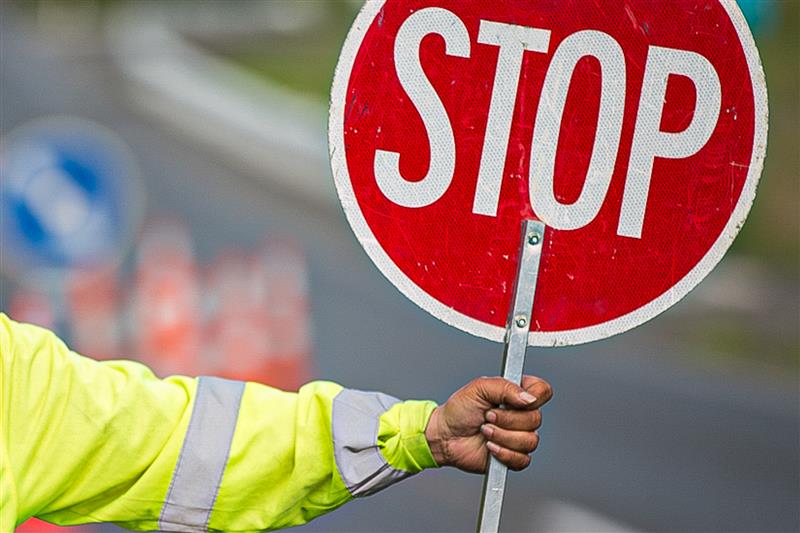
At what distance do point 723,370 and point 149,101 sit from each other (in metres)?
13.8

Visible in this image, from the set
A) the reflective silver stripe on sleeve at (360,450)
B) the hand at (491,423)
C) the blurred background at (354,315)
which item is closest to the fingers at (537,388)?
the hand at (491,423)

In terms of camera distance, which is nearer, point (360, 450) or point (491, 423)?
point (491, 423)

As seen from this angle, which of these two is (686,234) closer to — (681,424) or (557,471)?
(557,471)

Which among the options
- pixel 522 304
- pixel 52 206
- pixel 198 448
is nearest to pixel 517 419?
pixel 522 304

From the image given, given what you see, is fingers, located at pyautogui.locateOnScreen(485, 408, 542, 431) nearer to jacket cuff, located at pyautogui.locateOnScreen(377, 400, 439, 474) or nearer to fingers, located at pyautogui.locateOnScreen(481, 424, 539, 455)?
fingers, located at pyautogui.locateOnScreen(481, 424, 539, 455)

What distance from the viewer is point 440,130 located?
271cm

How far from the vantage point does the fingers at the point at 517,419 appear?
9.18 feet

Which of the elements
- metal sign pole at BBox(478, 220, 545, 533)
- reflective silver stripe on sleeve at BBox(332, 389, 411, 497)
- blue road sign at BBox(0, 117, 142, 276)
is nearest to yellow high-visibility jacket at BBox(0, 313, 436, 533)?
reflective silver stripe on sleeve at BBox(332, 389, 411, 497)

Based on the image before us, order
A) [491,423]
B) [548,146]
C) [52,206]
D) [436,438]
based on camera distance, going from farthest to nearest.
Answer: [52,206] < [436,438] < [491,423] < [548,146]

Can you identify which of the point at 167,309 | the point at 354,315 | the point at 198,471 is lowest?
the point at 354,315

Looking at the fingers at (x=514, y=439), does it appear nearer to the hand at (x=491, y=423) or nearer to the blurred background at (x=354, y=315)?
the hand at (x=491, y=423)

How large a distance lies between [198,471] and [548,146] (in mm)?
975

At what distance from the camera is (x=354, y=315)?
44.4 feet

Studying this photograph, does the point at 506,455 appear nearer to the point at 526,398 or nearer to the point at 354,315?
the point at 526,398
